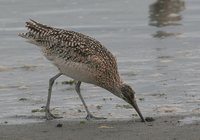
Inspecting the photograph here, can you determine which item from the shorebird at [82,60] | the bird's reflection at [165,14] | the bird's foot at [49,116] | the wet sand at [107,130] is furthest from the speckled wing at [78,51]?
the bird's reflection at [165,14]

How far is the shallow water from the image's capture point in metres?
10.7

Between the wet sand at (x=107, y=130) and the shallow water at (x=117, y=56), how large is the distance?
1.94ft

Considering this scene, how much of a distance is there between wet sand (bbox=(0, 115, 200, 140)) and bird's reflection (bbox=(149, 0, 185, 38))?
711cm

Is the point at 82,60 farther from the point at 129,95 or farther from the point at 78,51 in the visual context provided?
the point at 129,95

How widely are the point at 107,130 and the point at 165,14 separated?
35.5 feet

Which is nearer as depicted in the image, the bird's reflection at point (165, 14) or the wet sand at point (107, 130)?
the wet sand at point (107, 130)

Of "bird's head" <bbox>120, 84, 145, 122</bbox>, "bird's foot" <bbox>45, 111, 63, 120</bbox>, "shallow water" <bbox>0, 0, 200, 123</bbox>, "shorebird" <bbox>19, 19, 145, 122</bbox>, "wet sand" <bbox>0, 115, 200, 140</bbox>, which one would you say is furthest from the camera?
"shallow water" <bbox>0, 0, 200, 123</bbox>

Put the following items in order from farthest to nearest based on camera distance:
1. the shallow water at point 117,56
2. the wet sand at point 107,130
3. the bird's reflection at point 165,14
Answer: the bird's reflection at point 165,14 → the shallow water at point 117,56 → the wet sand at point 107,130

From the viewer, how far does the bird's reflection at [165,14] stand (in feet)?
57.8

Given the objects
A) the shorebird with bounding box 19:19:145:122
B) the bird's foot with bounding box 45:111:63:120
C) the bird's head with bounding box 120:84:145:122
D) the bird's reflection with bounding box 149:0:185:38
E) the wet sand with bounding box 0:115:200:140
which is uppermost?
the shorebird with bounding box 19:19:145:122

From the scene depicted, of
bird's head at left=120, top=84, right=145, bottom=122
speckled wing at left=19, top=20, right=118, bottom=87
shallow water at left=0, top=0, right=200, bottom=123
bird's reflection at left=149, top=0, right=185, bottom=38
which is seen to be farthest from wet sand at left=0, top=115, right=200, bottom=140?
bird's reflection at left=149, top=0, right=185, bottom=38

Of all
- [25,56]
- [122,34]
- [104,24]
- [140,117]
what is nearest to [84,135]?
[140,117]

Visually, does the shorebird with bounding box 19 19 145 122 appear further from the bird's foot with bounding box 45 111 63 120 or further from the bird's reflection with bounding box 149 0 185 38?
the bird's reflection with bounding box 149 0 185 38

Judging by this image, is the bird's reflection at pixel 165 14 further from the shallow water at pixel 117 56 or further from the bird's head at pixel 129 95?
the bird's head at pixel 129 95
